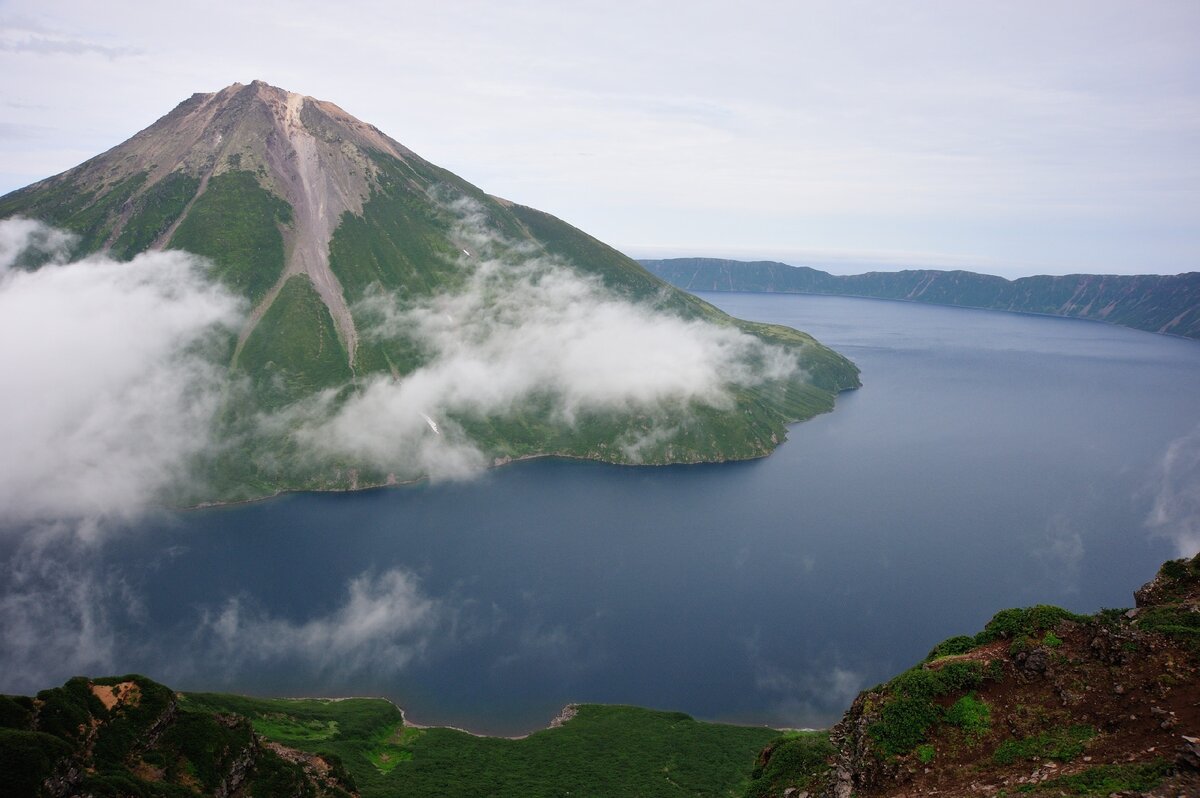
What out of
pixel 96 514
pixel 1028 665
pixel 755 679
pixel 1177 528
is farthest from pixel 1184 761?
pixel 96 514

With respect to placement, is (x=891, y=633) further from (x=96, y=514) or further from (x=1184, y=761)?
(x=96, y=514)

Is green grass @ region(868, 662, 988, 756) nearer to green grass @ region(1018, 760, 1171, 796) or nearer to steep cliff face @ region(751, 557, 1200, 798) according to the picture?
steep cliff face @ region(751, 557, 1200, 798)

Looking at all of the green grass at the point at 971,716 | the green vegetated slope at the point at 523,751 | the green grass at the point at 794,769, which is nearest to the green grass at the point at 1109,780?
the green grass at the point at 971,716

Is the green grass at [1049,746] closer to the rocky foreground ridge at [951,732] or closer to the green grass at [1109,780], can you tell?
the rocky foreground ridge at [951,732]

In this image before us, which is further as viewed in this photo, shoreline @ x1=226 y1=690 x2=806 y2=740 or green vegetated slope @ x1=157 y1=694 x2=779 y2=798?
shoreline @ x1=226 y1=690 x2=806 y2=740

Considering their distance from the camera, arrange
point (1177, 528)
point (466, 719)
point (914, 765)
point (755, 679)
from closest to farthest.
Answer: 1. point (914, 765)
2. point (466, 719)
3. point (755, 679)
4. point (1177, 528)

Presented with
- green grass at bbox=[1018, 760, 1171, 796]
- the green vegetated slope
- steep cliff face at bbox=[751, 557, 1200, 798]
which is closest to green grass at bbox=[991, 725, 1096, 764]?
steep cliff face at bbox=[751, 557, 1200, 798]
